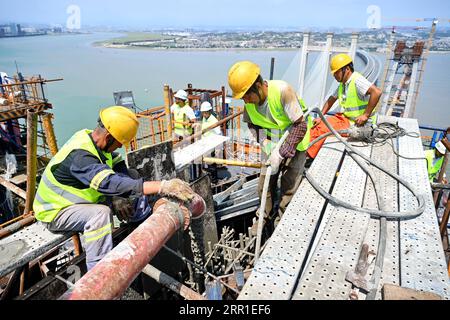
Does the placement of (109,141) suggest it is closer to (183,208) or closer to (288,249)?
(183,208)

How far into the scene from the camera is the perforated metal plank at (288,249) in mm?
2027

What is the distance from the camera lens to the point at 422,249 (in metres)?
2.46

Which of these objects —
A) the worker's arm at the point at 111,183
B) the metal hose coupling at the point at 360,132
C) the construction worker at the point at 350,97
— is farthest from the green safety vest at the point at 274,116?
the worker's arm at the point at 111,183

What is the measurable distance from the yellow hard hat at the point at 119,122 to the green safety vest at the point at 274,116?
4.95 feet

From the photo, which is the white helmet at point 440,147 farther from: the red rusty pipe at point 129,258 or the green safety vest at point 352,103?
the red rusty pipe at point 129,258

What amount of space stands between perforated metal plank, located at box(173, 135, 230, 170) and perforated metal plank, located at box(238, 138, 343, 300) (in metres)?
1.71

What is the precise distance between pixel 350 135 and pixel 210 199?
2.43 metres

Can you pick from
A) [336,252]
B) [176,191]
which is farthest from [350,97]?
[176,191]

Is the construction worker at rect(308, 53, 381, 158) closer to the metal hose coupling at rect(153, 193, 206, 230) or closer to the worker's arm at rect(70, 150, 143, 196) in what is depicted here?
the metal hose coupling at rect(153, 193, 206, 230)

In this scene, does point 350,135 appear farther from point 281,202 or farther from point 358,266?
point 358,266

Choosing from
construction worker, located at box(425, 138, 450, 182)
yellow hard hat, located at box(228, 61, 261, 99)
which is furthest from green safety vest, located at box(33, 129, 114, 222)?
construction worker, located at box(425, 138, 450, 182)

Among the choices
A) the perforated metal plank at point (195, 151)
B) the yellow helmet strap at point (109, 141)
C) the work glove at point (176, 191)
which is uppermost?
the yellow helmet strap at point (109, 141)

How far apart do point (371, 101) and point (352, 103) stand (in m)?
0.38
